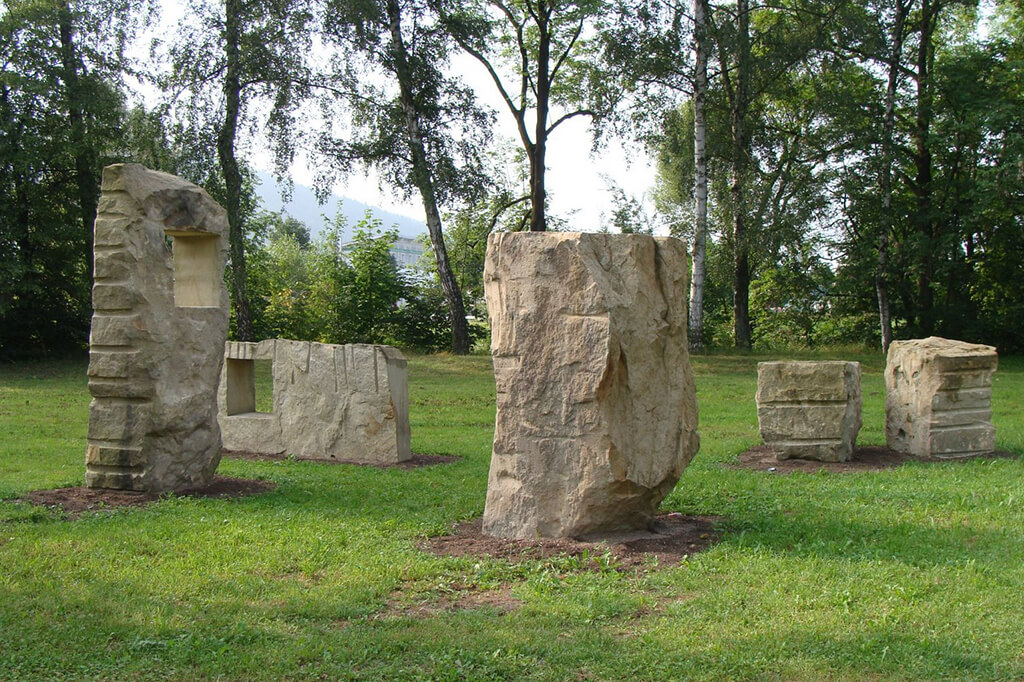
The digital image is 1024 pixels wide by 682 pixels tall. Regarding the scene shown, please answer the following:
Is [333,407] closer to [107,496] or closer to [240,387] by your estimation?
[240,387]

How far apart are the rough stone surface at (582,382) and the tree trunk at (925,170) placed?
18.4 m

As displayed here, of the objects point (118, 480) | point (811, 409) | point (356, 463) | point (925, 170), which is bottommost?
point (356, 463)

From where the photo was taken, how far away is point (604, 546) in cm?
636

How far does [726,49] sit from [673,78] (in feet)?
5.28

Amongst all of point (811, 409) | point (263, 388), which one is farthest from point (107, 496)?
point (263, 388)

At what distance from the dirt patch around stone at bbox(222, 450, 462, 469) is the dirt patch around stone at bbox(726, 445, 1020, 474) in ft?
11.2

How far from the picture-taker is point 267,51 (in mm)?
20484

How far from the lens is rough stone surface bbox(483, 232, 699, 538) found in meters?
6.39

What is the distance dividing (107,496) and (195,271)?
2.46 m

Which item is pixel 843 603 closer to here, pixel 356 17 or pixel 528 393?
pixel 528 393

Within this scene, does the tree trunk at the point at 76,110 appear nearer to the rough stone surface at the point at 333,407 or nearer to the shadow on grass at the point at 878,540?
the rough stone surface at the point at 333,407

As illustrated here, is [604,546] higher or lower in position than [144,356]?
lower

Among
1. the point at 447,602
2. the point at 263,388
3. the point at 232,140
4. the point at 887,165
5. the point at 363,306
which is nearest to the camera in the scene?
the point at 447,602

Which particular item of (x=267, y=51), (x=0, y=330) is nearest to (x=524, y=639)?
(x=267, y=51)
